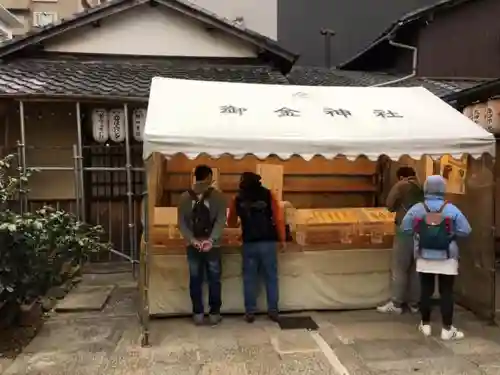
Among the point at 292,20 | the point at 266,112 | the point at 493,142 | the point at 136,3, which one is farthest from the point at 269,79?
the point at 292,20

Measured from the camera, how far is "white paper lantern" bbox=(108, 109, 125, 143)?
996 centimetres

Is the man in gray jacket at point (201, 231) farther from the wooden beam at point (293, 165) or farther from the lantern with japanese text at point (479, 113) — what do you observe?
the lantern with japanese text at point (479, 113)

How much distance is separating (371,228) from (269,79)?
16.1ft

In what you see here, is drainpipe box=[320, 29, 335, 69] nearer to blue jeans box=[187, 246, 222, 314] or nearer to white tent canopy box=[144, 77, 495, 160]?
white tent canopy box=[144, 77, 495, 160]

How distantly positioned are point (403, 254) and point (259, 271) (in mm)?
1909

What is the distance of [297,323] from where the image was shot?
696 centimetres

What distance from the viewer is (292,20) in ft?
74.5

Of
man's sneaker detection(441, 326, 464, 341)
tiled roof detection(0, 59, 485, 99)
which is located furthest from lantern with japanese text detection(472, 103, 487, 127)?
man's sneaker detection(441, 326, 464, 341)

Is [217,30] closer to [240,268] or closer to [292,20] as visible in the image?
[240,268]

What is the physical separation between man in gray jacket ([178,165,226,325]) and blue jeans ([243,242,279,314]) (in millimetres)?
361

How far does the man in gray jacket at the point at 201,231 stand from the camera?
6.64 m

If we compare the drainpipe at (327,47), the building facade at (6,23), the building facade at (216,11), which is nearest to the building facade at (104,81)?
the building facade at (6,23)

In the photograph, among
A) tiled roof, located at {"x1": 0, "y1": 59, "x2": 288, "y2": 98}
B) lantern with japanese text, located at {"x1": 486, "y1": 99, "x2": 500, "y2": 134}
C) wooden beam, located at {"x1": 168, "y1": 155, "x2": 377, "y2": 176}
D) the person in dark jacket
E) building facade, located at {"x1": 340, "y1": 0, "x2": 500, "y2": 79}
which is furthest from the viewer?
building facade, located at {"x1": 340, "y1": 0, "x2": 500, "y2": 79}

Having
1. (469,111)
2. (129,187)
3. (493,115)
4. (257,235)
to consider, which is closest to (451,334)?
(257,235)
